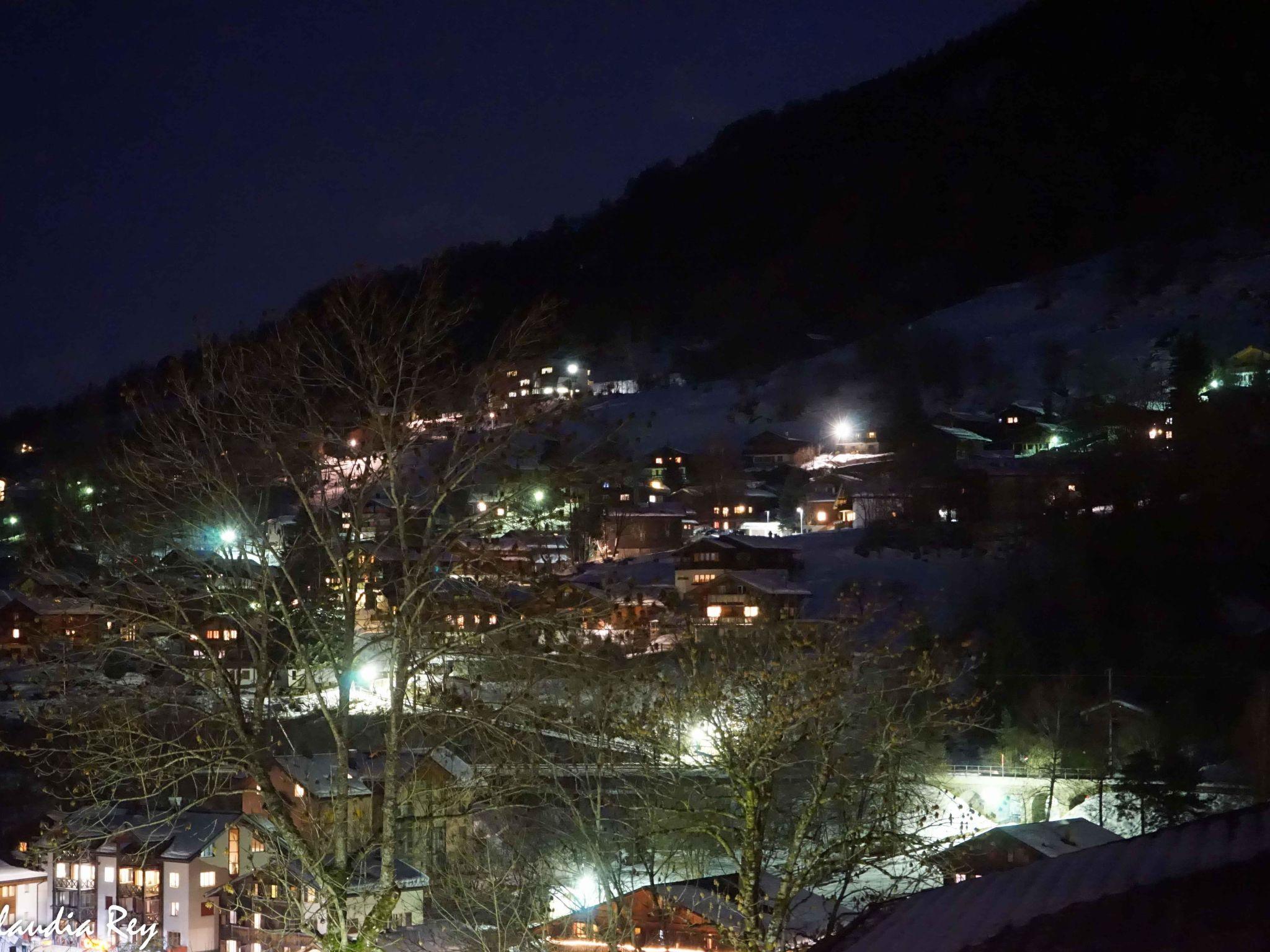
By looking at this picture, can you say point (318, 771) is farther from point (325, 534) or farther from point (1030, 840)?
point (325, 534)

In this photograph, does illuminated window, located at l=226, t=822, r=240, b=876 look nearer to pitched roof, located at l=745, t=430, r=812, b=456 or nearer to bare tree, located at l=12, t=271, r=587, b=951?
bare tree, located at l=12, t=271, r=587, b=951

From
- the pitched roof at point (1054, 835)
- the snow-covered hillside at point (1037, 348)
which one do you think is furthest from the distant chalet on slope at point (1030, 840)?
the snow-covered hillside at point (1037, 348)

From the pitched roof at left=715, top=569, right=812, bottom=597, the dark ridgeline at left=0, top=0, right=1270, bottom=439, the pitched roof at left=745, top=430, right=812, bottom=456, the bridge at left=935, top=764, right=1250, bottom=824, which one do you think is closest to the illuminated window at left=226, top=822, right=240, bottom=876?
the bridge at left=935, top=764, right=1250, bottom=824

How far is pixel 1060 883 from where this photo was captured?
3.98 meters

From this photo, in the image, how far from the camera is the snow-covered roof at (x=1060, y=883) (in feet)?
11.7

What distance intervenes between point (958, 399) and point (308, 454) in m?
50.9

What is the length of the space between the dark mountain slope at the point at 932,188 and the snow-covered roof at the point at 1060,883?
66.5m

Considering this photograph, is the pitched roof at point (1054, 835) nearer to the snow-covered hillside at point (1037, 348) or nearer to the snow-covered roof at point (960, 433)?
the snow-covered roof at point (960, 433)

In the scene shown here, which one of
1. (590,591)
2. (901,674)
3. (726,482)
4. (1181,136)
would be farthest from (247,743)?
(1181,136)

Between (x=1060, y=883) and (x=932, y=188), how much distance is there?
325ft

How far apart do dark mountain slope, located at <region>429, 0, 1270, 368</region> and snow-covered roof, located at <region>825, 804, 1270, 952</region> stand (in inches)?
2619

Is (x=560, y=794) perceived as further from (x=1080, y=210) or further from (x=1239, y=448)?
(x=1080, y=210)

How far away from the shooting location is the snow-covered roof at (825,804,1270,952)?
3.57 meters

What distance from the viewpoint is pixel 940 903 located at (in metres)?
4.57
